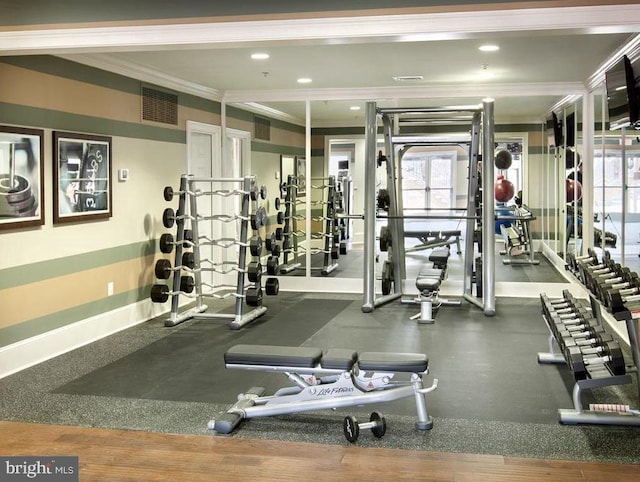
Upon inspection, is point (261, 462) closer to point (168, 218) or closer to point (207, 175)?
point (168, 218)

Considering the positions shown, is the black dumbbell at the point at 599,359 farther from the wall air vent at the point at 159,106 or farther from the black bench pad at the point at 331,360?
the wall air vent at the point at 159,106

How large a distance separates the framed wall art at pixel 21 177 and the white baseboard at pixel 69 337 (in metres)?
0.86

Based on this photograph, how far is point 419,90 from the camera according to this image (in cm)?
762

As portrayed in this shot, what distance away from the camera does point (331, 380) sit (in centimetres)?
361

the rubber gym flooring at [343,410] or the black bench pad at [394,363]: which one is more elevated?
the black bench pad at [394,363]

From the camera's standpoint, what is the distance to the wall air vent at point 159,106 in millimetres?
6301

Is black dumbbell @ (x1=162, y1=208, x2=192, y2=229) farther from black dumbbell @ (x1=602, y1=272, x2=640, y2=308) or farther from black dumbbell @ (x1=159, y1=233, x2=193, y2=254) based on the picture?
black dumbbell @ (x1=602, y1=272, x2=640, y2=308)

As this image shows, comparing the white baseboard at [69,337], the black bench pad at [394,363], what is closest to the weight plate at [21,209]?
the white baseboard at [69,337]

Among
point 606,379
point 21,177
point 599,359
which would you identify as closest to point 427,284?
point 599,359

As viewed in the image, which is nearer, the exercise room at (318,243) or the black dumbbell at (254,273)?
the exercise room at (318,243)

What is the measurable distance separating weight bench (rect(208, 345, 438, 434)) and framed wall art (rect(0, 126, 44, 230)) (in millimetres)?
2003

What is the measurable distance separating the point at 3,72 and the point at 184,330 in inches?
101

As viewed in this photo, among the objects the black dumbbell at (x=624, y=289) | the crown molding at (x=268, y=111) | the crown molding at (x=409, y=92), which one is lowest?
the black dumbbell at (x=624, y=289)

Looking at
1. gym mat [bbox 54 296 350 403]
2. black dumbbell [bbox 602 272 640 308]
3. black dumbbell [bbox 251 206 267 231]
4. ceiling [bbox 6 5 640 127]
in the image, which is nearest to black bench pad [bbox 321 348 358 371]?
gym mat [bbox 54 296 350 403]
